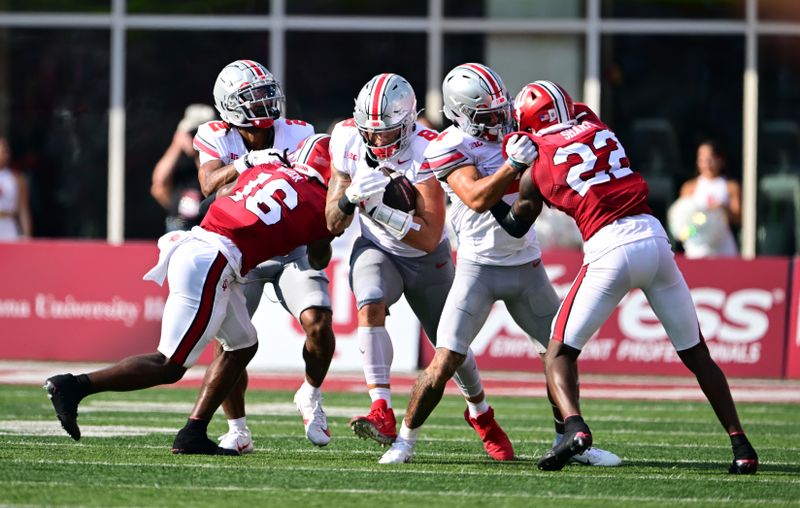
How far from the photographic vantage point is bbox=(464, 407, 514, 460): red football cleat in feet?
22.7

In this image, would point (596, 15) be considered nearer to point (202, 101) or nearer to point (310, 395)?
point (202, 101)

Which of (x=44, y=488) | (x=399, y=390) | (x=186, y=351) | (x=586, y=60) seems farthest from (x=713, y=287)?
(x=44, y=488)

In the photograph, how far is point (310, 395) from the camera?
23.6ft

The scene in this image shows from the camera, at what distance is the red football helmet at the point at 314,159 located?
7.05m

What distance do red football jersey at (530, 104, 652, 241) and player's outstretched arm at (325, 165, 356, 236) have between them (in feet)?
2.84

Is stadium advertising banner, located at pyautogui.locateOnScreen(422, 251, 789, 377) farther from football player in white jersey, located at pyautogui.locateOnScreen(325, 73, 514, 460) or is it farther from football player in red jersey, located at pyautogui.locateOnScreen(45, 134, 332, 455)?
football player in red jersey, located at pyautogui.locateOnScreen(45, 134, 332, 455)

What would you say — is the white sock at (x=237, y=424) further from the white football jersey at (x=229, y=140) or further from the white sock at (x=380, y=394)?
the white football jersey at (x=229, y=140)

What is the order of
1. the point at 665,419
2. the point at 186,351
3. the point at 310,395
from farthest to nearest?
the point at 665,419 → the point at 310,395 → the point at 186,351

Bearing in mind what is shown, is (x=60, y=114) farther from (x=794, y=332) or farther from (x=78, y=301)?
(x=794, y=332)

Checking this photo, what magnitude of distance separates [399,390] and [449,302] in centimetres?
382

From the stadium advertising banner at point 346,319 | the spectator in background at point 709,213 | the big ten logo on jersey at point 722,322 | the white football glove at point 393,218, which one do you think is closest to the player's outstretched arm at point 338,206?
the white football glove at point 393,218

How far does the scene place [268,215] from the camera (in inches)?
265

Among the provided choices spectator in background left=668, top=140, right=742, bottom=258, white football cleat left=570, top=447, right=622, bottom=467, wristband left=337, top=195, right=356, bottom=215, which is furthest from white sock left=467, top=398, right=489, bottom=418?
spectator in background left=668, top=140, right=742, bottom=258

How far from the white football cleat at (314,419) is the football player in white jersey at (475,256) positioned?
1.81 ft
